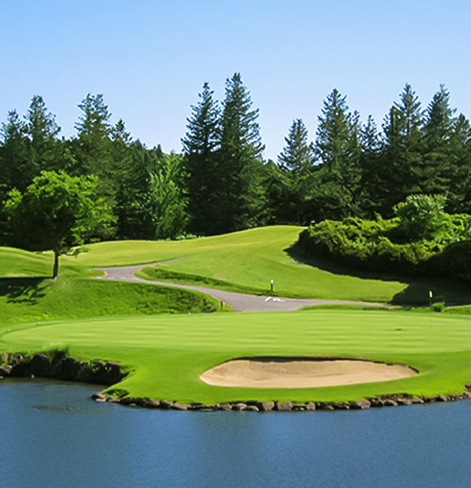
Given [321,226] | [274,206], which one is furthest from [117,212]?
[321,226]

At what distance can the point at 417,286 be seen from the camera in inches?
2192

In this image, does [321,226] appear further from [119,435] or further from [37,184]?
[119,435]

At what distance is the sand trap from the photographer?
22.6 m

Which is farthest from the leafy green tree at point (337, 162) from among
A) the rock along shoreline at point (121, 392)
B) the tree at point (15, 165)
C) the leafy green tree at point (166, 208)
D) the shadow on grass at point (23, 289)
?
the rock along shoreline at point (121, 392)

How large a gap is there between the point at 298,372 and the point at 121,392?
5610mm

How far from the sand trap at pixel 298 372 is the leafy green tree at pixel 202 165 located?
79453 millimetres

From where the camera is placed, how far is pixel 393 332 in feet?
97.3

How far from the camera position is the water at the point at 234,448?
1529 centimetres

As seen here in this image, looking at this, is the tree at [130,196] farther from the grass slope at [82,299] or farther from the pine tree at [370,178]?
the grass slope at [82,299]

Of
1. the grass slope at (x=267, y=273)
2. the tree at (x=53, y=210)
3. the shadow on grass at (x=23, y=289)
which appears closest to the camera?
the shadow on grass at (x=23, y=289)

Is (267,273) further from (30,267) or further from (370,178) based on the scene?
(370,178)

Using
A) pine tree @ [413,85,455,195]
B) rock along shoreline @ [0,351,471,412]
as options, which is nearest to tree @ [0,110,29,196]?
pine tree @ [413,85,455,195]

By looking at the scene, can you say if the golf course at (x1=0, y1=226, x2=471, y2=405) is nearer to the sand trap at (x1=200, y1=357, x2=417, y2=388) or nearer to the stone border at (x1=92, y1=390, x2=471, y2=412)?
the sand trap at (x1=200, y1=357, x2=417, y2=388)

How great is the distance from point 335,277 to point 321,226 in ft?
27.4
